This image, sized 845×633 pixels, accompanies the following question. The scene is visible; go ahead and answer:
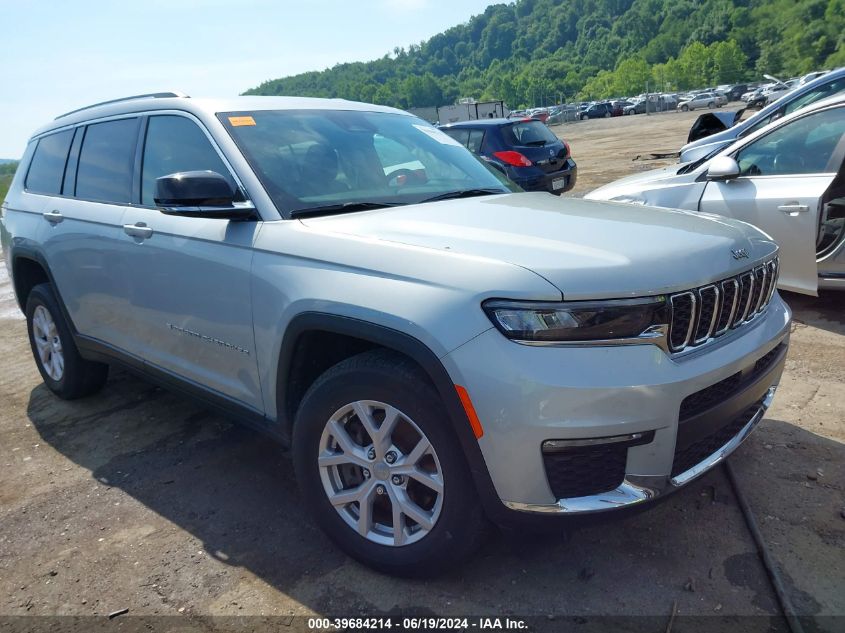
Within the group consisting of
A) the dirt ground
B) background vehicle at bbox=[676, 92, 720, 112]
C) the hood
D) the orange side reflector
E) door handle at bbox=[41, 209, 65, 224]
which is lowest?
background vehicle at bbox=[676, 92, 720, 112]

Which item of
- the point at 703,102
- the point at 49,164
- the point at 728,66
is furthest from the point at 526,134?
Result: the point at 728,66

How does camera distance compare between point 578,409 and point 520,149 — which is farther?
point 520,149

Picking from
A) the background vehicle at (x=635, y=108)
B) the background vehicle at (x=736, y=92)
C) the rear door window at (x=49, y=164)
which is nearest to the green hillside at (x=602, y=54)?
the background vehicle at (x=736, y=92)

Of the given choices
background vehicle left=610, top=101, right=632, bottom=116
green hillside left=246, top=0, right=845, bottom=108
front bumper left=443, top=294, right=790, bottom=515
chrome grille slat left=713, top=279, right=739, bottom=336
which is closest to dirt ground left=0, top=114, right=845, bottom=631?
front bumper left=443, top=294, right=790, bottom=515

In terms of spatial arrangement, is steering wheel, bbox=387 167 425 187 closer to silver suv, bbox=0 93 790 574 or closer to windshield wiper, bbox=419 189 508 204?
silver suv, bbox=0 93 790 574

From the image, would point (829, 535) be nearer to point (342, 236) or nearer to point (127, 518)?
point (342, 236)

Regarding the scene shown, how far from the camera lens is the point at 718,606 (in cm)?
234

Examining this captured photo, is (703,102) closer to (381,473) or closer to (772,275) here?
(772,275)

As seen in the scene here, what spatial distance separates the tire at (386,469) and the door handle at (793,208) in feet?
12.1

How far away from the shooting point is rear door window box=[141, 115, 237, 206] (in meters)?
3.14

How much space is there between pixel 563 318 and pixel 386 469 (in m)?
0.86

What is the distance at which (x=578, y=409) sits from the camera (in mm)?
2059

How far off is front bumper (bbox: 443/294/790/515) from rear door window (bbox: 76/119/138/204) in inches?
97.9

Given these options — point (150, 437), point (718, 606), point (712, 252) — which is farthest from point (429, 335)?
point (150, 437)
